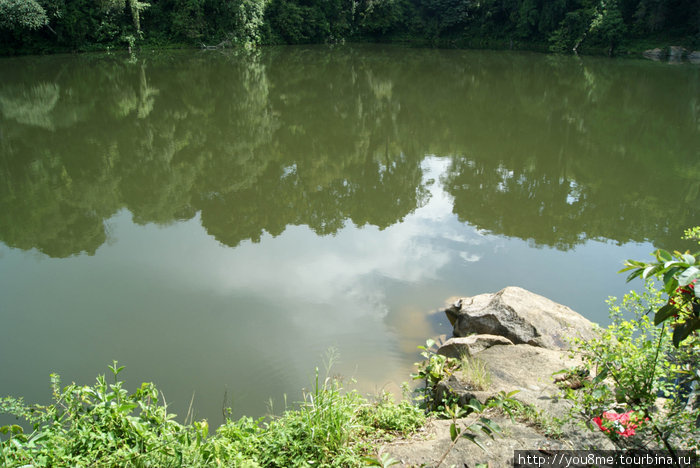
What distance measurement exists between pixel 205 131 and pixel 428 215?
241 inches

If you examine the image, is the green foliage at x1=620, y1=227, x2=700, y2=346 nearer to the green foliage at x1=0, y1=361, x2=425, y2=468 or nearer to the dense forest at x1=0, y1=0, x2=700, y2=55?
the green foliage at x1=0, y1=361, x2=425, y2=468

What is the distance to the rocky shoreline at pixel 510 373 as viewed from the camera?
2441 mm

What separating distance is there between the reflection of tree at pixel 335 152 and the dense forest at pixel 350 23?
6593 millimetres

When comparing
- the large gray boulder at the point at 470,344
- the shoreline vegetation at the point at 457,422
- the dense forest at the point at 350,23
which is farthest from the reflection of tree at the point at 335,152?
the dense forest at the point at 350,23

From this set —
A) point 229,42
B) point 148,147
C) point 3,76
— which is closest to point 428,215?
point 148,147

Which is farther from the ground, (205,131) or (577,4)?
(577,4)

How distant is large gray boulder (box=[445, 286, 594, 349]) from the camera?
417 cm

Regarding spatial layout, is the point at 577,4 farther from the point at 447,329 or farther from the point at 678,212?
the point at 447,329

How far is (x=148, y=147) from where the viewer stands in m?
10.0

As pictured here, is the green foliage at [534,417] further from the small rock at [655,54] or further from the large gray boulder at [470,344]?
A: the small rock at [655,54]

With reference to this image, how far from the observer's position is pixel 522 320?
4.26 m

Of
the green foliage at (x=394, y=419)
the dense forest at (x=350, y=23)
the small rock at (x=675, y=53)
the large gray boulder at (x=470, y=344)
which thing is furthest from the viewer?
the dense forest at (x=350, y=23)

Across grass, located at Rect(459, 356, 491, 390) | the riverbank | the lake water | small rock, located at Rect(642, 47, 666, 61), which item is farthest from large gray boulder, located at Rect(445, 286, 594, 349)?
small rock, located at Rect(642, 47, 666, 61)

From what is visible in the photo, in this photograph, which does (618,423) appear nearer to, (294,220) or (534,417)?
(534,417)
